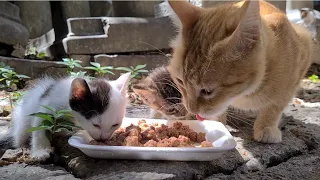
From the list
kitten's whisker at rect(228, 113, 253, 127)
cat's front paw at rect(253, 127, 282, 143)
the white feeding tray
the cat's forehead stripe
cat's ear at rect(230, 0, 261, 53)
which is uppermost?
cat's ear at rect(230, 0, 261, 53)

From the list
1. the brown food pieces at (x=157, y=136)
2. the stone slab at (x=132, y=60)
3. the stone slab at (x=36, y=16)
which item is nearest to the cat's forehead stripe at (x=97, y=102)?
the brown food pieces at (x=157, y=136)

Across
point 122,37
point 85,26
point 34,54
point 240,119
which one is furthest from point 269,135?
point 34,54

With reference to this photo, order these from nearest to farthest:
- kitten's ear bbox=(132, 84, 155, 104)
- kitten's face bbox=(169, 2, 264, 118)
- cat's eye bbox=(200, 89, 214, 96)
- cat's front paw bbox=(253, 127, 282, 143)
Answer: kitten's face bbox=(169, 2, 264, 118)
cat's eye bbox=(200, 89, 214, 96)
cat's front paw bbox=(253, 127, 282, 143)
kitten's ear bbox=(132, 84, 155, 104)

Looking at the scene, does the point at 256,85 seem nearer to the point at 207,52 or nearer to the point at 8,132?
the point at 207,52

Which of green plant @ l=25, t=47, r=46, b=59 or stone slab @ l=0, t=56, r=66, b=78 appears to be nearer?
stone slab @ l=0, t=56, r=66, b=78

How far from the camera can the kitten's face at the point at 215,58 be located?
4.73 feet

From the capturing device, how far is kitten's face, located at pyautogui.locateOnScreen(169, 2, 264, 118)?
1.44 m

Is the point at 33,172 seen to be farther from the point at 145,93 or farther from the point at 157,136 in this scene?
the point at 145,93

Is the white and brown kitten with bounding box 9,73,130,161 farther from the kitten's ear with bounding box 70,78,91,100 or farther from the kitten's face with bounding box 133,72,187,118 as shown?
the kitten's face with bounding box 133,72,187,118

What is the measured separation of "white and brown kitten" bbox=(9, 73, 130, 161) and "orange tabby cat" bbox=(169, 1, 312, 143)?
345 millimetres

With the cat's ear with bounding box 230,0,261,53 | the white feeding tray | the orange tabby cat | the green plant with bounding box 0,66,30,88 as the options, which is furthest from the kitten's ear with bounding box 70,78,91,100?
the green plant with bounding box 0,66,30,88

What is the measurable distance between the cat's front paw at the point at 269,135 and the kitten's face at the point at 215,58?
0.28 meters

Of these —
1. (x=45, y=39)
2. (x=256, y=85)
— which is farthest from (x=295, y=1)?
(x=256, y=85)

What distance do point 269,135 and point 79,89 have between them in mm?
934
